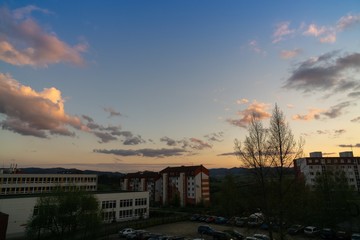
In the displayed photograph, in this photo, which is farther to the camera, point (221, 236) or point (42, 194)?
point (42, 194)

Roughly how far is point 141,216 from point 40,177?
39.1 metres

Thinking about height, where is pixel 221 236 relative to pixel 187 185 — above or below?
below

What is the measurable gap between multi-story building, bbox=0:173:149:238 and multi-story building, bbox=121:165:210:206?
2002cm

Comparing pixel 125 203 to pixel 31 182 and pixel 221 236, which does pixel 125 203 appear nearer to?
pixel 221 236

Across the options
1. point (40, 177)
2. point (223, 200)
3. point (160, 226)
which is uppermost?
point (40, 177)

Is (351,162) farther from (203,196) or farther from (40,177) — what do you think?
(40,177)

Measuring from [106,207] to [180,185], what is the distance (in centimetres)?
3273

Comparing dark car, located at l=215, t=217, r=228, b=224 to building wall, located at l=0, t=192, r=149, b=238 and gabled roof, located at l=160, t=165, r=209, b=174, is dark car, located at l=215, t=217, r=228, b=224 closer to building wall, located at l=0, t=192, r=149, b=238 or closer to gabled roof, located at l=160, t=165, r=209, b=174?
building wall, located at l=0, t=192, r=149, b=238

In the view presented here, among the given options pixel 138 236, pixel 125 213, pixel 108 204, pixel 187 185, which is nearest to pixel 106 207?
pixel 108 204

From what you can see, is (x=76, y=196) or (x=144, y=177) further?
(x=144, y=177)

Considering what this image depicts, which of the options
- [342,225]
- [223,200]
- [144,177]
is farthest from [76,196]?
[144,177]

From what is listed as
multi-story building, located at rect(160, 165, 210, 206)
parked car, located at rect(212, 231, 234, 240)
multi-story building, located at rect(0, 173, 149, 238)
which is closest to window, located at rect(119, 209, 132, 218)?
multi-story building, located at rect(0, 173, 149, 238)

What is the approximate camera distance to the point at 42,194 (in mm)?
39125

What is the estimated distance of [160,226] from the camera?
50781 mm
